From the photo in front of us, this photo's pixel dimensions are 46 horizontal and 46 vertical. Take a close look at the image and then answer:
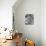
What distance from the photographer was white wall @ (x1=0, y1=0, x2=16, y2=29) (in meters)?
4.01

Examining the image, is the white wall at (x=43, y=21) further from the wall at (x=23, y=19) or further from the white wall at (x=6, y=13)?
the white wall at (x=6, y=13)

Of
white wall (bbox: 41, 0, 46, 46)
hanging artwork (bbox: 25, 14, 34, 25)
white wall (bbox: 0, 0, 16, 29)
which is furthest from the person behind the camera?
hanging artwork (bbox: 25, 14, 34, 25)

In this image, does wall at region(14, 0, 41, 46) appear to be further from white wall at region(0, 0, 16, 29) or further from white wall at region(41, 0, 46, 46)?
white wall at region(0, 0, 16, 29)

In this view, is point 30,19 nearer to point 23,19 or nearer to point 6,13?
point 23,19

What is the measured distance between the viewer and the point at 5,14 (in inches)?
159

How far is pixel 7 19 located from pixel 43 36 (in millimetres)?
1907

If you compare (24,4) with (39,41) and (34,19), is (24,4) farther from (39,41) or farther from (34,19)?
(39,41)

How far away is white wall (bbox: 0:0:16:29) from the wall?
120 centimetres

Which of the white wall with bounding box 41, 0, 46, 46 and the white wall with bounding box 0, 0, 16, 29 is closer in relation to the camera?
the white wall with bounding box 0, 0, 16, 29

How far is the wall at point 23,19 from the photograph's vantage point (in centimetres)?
524

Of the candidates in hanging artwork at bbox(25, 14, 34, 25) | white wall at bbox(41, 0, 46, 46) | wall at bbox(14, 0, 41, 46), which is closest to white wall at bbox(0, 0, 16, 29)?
wall at bbox(14, 0, 41, 46)

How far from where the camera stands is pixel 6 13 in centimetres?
404

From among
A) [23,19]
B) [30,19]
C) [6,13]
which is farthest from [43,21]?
[6,13]

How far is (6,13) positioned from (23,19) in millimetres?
1391
